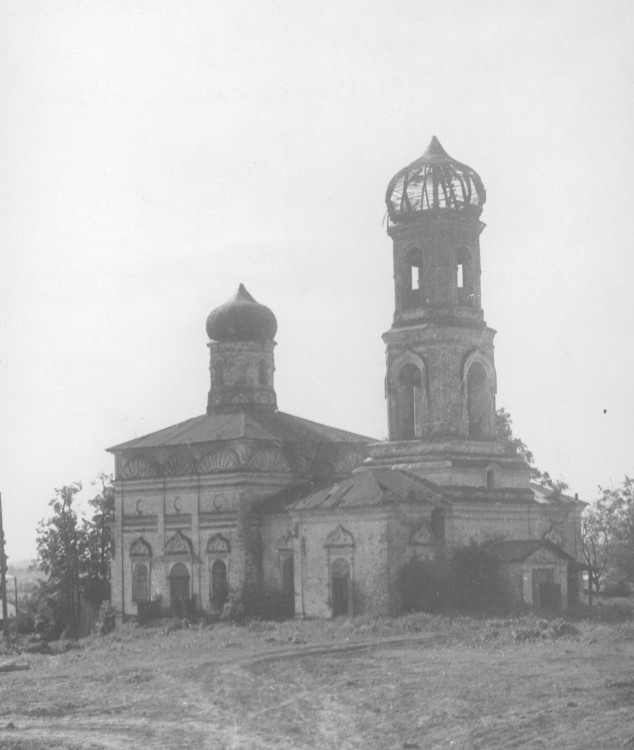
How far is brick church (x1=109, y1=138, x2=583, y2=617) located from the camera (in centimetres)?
3525

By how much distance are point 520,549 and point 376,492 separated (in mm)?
4366

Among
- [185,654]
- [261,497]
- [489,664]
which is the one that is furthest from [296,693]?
[261,497]

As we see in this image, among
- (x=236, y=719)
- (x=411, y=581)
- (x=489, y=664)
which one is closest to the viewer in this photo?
(x=236, y=719)

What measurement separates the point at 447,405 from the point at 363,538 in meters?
4.77

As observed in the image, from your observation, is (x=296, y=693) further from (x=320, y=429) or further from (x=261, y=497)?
(x=320, y=429)

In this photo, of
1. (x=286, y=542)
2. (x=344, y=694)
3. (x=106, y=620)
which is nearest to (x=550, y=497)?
(x=286, y=542)

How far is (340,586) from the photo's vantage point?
35500 millimetres

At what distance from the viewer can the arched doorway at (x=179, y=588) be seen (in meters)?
39.7

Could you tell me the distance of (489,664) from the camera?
24.6 meters

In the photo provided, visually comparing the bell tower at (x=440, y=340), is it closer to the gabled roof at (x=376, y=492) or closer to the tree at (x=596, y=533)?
the gabled roof at (x=376, y=492)

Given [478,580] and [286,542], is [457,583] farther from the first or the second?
[286,542]

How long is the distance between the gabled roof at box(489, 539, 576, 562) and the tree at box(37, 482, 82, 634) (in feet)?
55.1

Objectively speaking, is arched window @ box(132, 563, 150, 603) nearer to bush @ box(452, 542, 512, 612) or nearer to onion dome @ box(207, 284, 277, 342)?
onion dome @ box(207, 284, 277, 342)

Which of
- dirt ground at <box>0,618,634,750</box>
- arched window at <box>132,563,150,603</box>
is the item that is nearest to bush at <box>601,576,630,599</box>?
arched window at <box>132,563,150,603</box>
